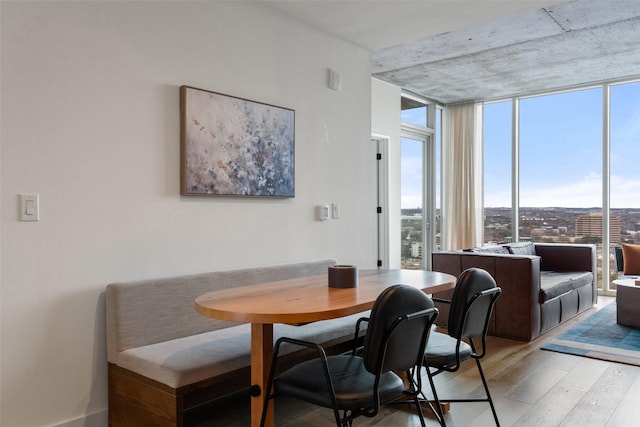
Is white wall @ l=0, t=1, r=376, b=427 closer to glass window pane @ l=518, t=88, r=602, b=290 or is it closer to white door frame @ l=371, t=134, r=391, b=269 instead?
white door frame @ l=371, t=134, r=391, b=269

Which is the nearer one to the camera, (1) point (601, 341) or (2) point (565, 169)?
(1) point (601, 341)

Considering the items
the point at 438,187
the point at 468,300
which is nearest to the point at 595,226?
the point at 438,187

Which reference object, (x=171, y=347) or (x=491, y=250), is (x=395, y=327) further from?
(x=491, y=250)

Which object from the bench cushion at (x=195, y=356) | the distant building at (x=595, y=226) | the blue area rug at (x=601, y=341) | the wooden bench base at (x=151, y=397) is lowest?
the blue area rug at (x=601, y=341)

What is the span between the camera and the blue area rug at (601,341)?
385 cm

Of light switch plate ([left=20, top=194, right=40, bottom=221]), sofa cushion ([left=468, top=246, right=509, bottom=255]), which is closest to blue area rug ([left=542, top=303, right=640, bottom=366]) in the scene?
sofa cushion ([left=468, top=246, right=509, bottom=255])

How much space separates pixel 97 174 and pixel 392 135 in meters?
4.46

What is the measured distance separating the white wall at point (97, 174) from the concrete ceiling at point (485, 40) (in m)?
0.77

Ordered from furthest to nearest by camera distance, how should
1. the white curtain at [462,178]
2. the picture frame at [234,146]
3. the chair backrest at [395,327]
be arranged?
the white curtain at [462,178], the picture frame at [234,146], the chair backrest at [395,327]

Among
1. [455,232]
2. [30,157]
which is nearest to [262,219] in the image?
[30,157]

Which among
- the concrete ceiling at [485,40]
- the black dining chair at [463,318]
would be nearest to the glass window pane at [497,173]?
the concrete ceiling at [485,40]

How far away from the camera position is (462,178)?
7.54m

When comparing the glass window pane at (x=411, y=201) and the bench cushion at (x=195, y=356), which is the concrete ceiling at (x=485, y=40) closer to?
the glass window pane at (x=411, y=201)

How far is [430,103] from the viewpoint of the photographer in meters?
7.52
